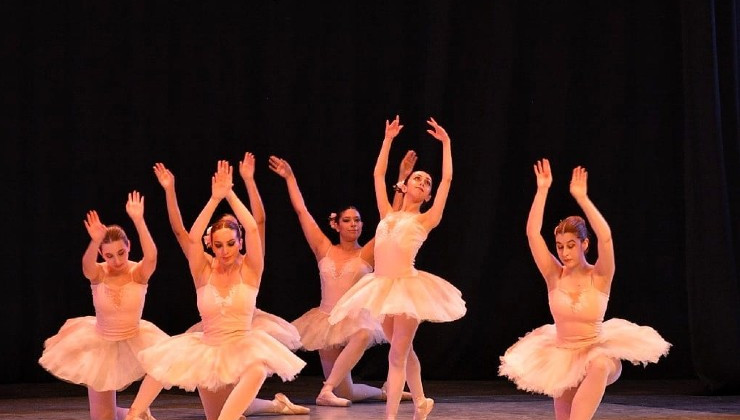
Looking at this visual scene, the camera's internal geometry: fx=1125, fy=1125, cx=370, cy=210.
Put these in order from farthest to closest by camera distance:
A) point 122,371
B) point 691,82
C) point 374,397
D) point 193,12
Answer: point 193,12
point 691,82
point 374,397
point 122,371

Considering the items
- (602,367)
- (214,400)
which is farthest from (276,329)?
(602,367)

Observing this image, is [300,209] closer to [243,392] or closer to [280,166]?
[280,166]

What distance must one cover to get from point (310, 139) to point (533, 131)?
61.7 inches

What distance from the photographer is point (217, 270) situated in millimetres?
5062

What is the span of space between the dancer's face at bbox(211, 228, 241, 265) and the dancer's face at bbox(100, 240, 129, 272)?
0.77 m

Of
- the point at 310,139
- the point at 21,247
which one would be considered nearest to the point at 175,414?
the point at 21,247

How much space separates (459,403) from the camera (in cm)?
645

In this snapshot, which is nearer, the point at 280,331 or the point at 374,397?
the point at 280,331

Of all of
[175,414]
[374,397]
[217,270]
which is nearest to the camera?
[217,270]

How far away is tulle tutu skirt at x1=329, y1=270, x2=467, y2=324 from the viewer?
5.38m

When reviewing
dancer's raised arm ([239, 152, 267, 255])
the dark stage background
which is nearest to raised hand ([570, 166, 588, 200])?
dancer's raised arm ([239, 152, 267, 255])

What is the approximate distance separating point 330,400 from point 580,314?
1.99 metres

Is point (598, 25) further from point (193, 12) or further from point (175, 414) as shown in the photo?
point (175, 414)

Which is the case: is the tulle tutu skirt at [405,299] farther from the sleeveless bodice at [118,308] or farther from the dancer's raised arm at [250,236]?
the sleeveless bodice at [118,308]
